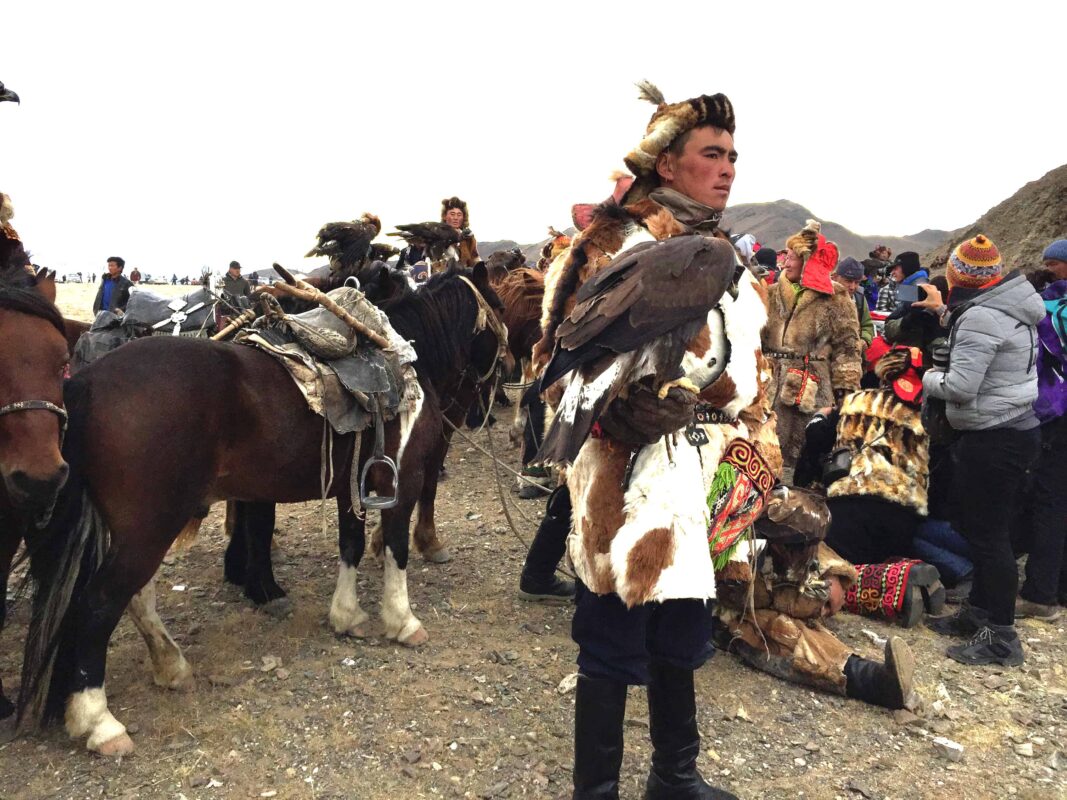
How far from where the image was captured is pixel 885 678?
10.7 ft

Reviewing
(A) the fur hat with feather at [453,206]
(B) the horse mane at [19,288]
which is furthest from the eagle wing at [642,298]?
(A) the fur hat with feather at [453,206]

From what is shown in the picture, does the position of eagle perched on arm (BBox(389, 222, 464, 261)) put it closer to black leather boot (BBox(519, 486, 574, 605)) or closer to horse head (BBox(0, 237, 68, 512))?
black leather boot (BBox(519, 486, 574, 605))

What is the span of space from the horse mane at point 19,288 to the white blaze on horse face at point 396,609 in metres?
1.97

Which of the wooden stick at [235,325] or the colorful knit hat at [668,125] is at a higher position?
the colorful knit hat at [668,125]

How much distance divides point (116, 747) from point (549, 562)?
7.77 feet

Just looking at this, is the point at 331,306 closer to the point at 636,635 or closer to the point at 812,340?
the point at 636,635

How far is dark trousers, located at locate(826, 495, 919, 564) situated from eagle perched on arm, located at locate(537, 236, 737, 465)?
3.27 meters

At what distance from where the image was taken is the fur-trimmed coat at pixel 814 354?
6.48m

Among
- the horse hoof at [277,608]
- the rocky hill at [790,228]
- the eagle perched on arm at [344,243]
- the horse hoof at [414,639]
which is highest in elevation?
the rocky hill at [790,228]

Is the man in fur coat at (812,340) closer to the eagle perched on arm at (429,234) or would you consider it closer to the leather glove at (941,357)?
the leather glove at (941,357)

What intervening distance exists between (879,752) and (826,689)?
1.44 feet

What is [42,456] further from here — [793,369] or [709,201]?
[793,369]

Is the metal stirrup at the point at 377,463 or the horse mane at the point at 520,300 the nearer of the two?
the metal stirrup at the point at 377,463

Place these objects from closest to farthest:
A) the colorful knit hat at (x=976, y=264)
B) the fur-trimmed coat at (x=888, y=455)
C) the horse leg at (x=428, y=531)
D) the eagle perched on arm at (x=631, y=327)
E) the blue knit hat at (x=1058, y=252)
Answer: the eagle perched on arm at (x=631, y=327), the colorful knit hat at (x=976, y=264), the fur-trimmed coat at (x=888, y=455), the blue knit hat at (x=1058, y=252), the horse leg at (x=428, y=531)
